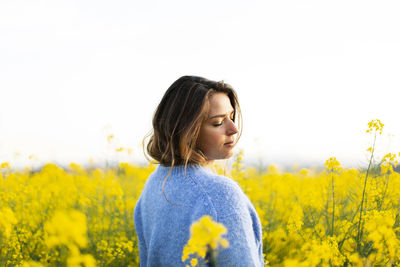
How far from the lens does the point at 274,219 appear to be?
343 centimetres

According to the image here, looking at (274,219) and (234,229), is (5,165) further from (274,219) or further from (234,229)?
(234,229)

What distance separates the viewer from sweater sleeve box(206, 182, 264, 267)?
1171mm

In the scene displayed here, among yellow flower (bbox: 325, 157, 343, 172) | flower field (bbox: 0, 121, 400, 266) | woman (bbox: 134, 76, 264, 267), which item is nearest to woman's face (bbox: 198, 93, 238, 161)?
woman (bbox: 134, 76, 264, 267)

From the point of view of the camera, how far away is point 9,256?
94.0 inches

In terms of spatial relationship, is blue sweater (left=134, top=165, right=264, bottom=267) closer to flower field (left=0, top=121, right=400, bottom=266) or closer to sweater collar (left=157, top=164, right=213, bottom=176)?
sweater collar (left=157, top=164, right=213, bottom=176)

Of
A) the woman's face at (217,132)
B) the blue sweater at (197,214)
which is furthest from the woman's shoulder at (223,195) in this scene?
the woman's face at (217,132)

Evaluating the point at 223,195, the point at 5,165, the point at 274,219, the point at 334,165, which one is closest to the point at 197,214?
the point at 223,195

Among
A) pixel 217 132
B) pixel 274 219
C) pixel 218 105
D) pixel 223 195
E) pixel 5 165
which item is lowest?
pixel 274 219

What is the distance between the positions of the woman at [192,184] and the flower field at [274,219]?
0.74 ft

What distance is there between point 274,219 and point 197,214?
7.96 feet

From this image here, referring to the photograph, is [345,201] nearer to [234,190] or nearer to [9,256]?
[234,190]

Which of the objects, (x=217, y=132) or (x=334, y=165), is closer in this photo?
(x=217, y=132)

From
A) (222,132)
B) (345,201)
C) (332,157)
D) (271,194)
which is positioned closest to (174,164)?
(222,132)

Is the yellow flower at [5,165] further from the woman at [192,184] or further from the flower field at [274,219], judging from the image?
the woman at [192,184]
